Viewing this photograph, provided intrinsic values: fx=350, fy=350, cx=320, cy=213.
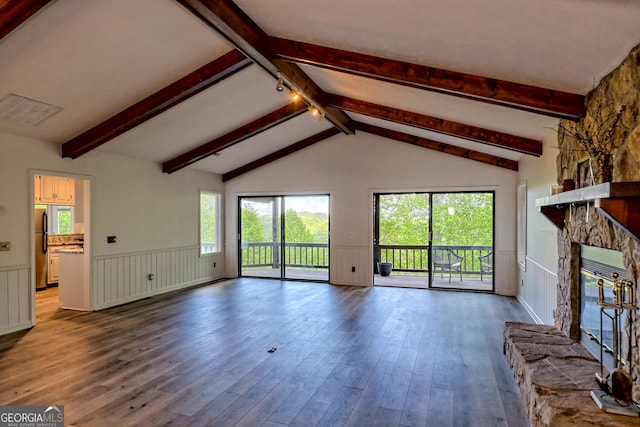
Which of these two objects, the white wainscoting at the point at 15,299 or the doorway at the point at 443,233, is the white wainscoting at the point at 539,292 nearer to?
the doorway at the point at 443,233

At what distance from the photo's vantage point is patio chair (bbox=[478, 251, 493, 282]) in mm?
6664

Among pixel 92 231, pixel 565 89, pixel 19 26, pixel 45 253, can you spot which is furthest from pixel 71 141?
pixel 565 89

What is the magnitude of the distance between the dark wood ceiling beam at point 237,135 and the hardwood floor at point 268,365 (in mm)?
2606

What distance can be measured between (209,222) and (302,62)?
17.4 ft

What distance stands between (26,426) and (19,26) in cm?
299

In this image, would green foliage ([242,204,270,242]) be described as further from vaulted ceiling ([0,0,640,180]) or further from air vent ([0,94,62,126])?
air vent ([0,94,62,126])

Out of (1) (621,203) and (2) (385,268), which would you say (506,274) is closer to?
(2) (385,268)

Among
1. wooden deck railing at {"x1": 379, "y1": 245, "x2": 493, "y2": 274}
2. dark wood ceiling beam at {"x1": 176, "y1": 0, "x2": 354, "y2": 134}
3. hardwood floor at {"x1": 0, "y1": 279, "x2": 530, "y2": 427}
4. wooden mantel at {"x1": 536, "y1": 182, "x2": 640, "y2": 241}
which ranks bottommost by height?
hardwood floor at {"x1": 0, "y1": 279, "x2": 530, "y2": 427}

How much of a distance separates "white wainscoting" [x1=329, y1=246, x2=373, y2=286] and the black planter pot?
0.92m

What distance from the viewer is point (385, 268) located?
804 centimetres

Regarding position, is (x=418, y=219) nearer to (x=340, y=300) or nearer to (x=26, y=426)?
(x=340, y=300)

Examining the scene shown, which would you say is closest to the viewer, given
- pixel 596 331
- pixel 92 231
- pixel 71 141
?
pixel 596 331

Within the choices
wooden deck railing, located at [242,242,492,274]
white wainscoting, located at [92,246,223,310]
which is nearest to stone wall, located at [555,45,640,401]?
wooden deck railing, located at [242,242,492,274]

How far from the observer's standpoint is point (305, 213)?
25.7 feet
